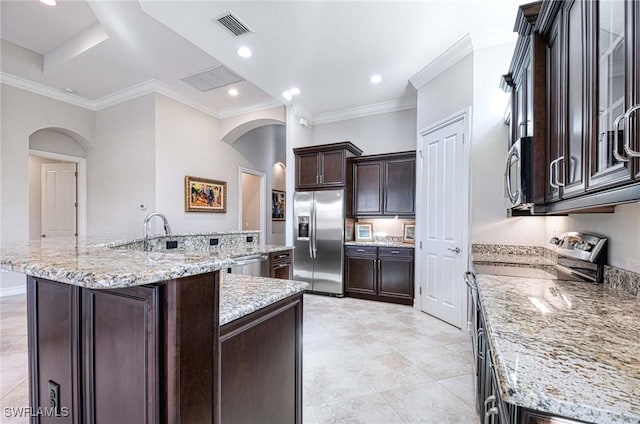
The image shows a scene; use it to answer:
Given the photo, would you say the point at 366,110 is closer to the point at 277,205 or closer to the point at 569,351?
the point at 277,205

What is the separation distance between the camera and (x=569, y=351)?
76cm

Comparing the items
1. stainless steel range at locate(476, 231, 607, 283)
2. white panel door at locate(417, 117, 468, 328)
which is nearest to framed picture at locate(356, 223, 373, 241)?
white panel door at locate(417, 117, 468, 328)

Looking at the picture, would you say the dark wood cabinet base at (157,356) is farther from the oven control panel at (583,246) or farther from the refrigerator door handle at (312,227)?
the refrigerator door handle at (312,227)

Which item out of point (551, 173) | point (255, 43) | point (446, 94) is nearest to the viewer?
A: point (551, 173)

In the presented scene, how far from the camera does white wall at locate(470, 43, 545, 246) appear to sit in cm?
288

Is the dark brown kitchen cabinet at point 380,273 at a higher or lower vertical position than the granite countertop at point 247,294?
lower

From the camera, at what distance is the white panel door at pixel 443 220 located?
321cm

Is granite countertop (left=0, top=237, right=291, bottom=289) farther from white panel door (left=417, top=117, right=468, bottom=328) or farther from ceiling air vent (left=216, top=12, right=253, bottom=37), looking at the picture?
white panel door (left=417, top=117, right=468, bottom=328)

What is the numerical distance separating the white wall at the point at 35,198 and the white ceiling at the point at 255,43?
220cm

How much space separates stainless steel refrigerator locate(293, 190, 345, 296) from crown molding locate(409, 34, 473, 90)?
1.85 metres

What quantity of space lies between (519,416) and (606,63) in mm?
1100

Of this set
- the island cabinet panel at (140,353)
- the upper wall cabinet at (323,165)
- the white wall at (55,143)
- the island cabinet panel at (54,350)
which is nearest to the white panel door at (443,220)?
the upper wall cabinet at (323,165)

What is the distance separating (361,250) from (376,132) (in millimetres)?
2039

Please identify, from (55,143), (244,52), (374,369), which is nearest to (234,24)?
(244,52)
